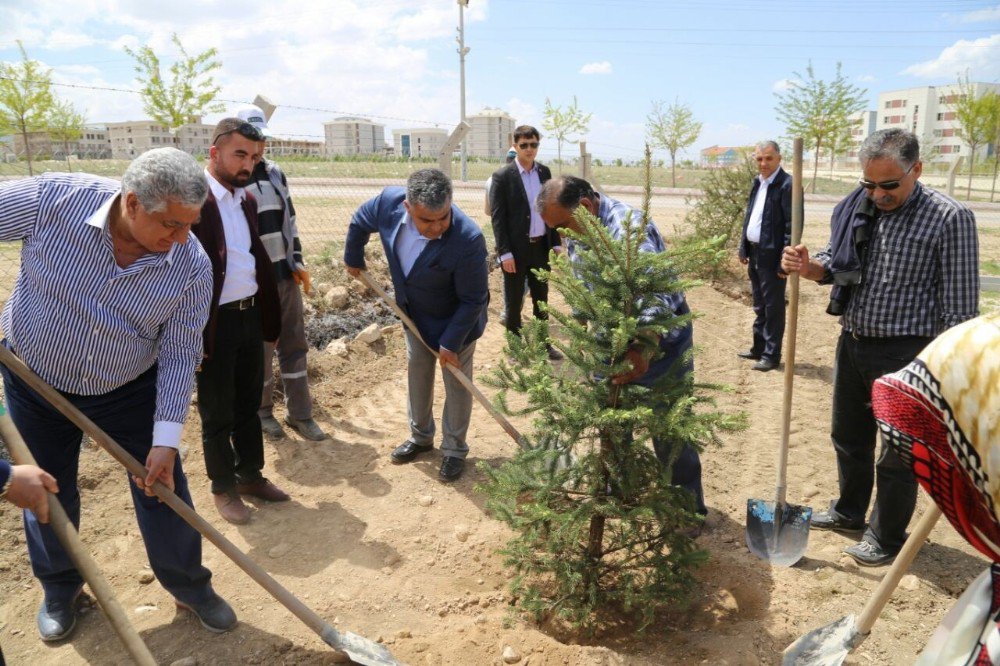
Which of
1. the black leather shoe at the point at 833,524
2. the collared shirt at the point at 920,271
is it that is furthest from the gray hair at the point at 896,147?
the black leather shoe at the point at 833,524

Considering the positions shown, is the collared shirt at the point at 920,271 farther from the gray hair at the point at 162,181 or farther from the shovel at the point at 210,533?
the gray hair at the point at 162,181

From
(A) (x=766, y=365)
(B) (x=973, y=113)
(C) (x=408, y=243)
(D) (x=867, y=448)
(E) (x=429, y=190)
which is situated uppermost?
(B) (x=973, y=113)

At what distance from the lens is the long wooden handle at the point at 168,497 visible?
8.19 ft

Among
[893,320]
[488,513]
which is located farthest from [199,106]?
[893,320]

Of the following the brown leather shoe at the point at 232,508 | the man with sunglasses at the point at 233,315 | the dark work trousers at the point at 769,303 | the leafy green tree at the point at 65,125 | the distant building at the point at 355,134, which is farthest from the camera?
the distant building at the point at 355,134

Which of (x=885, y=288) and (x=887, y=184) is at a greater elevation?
(x=887, y=184)

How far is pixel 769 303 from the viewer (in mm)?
6473

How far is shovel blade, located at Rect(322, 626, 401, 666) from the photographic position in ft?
8.95

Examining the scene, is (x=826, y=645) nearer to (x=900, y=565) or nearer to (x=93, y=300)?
(x=900, y=565)

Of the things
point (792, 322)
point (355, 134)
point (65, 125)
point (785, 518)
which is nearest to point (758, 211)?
point (792, 322)

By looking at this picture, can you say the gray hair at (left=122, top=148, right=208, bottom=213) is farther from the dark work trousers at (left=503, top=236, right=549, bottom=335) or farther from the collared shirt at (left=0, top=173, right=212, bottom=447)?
the dark work trousers at (left=503, top=236, right=549, bottom=335)

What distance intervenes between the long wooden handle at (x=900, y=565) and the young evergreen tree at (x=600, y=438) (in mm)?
660

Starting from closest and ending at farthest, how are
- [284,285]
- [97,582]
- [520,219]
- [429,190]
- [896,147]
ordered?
[97,582]
[896,147]
[429,190]
[284,285]
[520,219]

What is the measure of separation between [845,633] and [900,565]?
61cm
